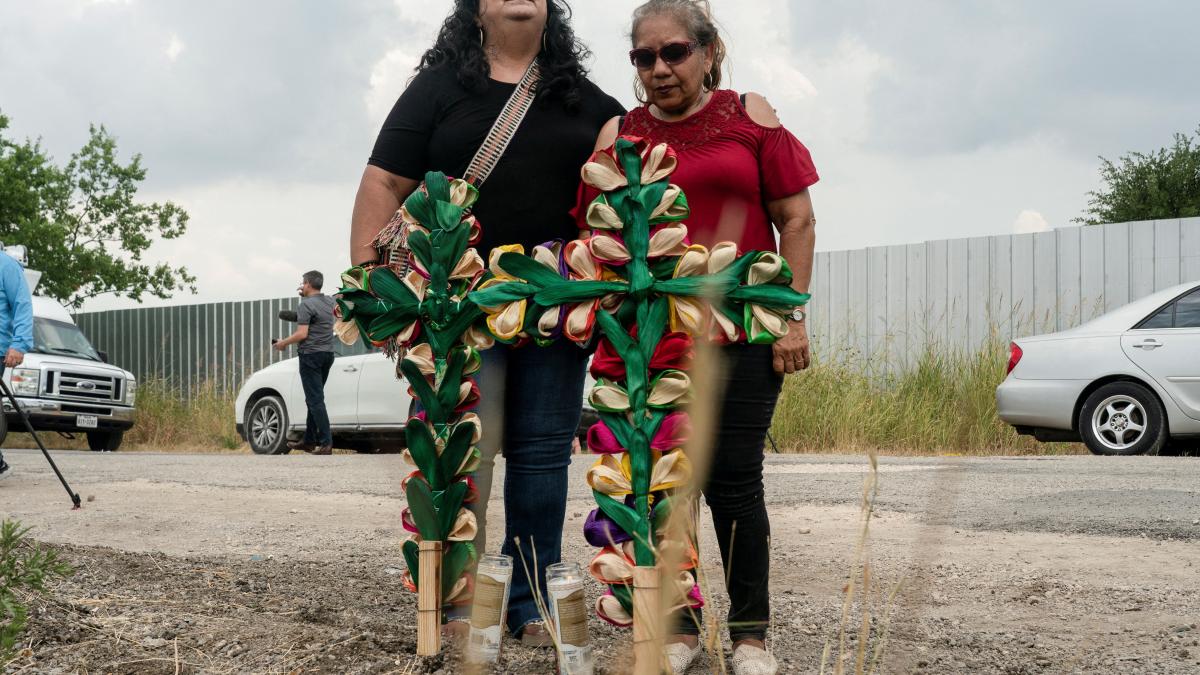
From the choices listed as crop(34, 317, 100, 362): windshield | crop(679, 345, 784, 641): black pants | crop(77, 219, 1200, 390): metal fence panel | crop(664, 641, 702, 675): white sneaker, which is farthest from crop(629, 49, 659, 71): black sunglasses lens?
crop(34, 317, 100, 362): windshield

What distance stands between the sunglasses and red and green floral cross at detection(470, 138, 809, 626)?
0.25 m

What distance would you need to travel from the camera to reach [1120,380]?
9.27 meters

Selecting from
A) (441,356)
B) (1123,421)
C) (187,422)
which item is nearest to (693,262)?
(441,356)

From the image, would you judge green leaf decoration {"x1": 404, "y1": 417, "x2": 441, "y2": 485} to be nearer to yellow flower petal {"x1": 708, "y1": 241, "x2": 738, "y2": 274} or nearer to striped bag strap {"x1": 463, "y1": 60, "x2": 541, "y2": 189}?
striped bag strap {"x1": 463, "y1": 60, "x2": 541, "y2": 189}

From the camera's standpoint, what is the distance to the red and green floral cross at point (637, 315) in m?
2.25

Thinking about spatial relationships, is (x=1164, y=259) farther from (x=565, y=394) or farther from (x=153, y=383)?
(x=153, y=383)

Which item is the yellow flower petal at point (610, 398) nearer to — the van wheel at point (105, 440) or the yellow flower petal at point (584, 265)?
the yellow flower petal at point (584, 265)

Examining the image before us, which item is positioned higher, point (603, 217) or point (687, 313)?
point (603, 217)

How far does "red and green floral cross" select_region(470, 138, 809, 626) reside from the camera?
2252 mm

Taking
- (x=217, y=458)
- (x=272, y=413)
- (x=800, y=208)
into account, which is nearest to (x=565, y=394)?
(x=800, y=208)

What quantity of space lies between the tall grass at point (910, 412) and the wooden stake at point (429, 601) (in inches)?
324

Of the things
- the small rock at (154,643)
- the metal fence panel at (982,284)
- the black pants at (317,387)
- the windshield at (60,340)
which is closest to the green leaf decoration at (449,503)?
the small rock at (154,643)

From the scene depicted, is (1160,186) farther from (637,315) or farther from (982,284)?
(637,315)

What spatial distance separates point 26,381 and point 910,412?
10.8m
